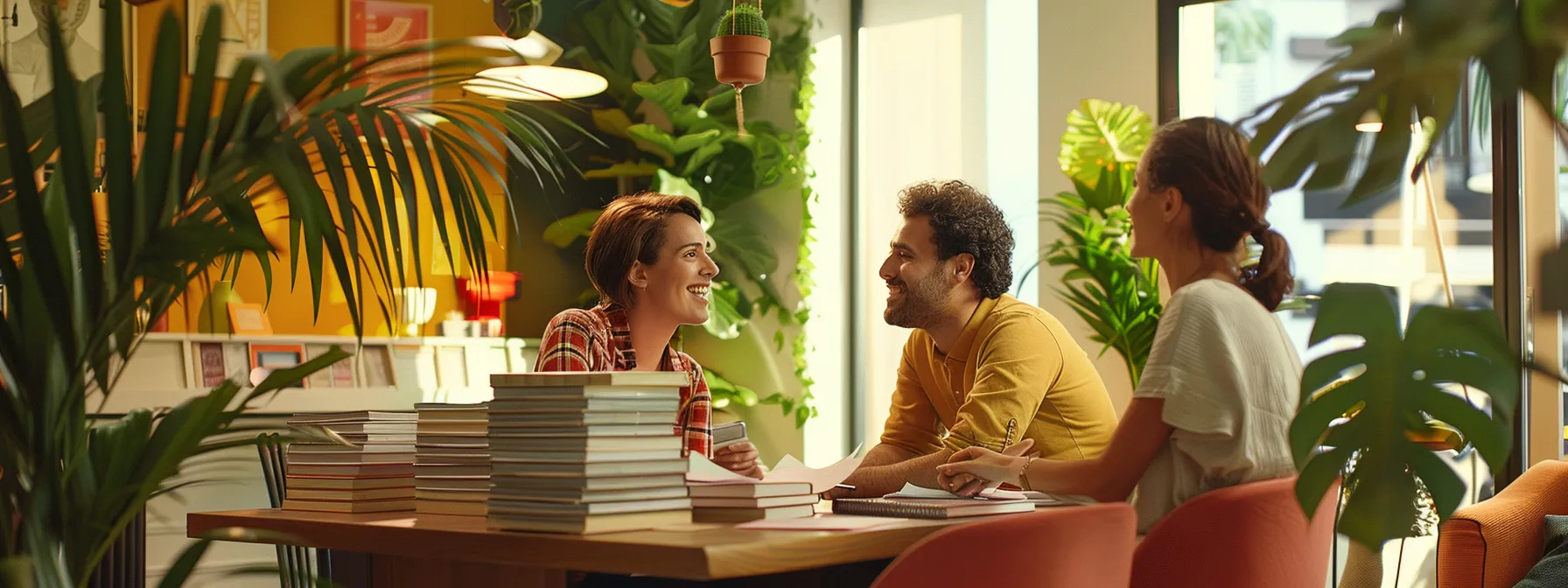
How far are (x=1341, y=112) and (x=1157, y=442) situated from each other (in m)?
1.39

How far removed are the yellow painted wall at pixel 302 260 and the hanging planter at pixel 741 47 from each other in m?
2.20

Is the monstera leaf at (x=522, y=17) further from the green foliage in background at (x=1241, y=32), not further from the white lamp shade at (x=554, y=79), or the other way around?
the green foliage in background at (x=1241, y=32)

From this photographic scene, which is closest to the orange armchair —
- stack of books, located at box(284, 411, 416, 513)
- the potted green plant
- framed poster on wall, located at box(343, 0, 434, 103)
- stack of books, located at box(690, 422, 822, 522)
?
stack of books, located at box(690, 422, 822, 522)

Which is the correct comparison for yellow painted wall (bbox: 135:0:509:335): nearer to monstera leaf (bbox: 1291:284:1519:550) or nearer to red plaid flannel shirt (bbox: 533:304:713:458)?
red plaid flannel shirt (bbox: 533:304:713:458)

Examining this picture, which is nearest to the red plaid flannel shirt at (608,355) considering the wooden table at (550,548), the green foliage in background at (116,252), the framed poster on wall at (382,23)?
the wooden table at (550,548)

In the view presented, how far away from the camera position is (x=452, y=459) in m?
2.09

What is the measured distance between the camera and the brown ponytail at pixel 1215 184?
241cm

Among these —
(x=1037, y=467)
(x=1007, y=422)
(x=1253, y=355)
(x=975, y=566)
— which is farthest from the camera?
(x=1007, y=422)

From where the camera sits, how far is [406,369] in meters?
5.54

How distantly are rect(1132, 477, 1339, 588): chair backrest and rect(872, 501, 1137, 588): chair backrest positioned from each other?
0.89 ft

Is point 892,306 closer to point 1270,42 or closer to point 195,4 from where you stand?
point 1270,42

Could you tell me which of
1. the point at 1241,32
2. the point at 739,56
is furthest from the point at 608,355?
the point at 1241,32

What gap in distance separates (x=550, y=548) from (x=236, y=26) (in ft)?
14.2

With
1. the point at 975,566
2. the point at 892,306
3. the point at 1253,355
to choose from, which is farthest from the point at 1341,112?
the point at 892,306
